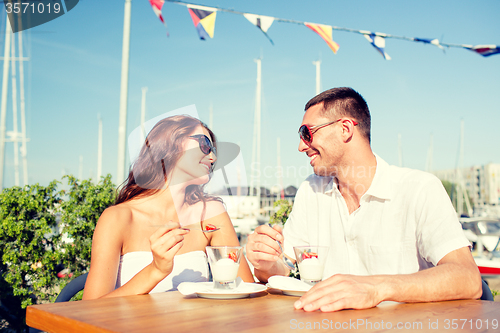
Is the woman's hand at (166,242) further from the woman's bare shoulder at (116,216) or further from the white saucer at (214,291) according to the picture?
the woman's bare shoulder at (116,216)

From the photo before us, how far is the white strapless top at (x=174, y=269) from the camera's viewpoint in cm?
202

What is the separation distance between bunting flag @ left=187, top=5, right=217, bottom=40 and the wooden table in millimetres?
5009

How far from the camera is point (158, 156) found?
89.4 inches

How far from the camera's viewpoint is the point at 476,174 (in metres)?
107

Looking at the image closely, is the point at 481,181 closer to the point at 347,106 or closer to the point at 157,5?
the point at 157,5

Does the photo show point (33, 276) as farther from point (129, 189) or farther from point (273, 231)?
point (273, 231)

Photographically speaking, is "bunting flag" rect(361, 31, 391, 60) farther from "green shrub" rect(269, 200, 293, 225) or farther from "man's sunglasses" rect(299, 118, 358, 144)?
"man's sunglasses" rect(299, 118, 358, 144)

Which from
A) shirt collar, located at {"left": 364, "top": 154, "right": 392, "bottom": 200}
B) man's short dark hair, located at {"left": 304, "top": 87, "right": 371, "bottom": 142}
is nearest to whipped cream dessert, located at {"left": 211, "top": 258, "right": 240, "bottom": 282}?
shirt collar, located at {"left": 364, "top": 154, "right": 392, "bottom": 200}

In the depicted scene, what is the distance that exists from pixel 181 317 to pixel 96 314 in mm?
254

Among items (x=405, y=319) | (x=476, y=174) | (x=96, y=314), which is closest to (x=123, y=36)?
(x=96, y=314)

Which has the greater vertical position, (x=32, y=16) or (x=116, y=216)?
(x=32, y=16)

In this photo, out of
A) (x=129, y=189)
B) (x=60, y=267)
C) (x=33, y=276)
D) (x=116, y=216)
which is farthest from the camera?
(x=60, y=267)

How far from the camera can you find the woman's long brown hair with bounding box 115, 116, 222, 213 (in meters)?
2.21

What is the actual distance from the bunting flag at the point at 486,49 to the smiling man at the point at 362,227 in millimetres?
4742
